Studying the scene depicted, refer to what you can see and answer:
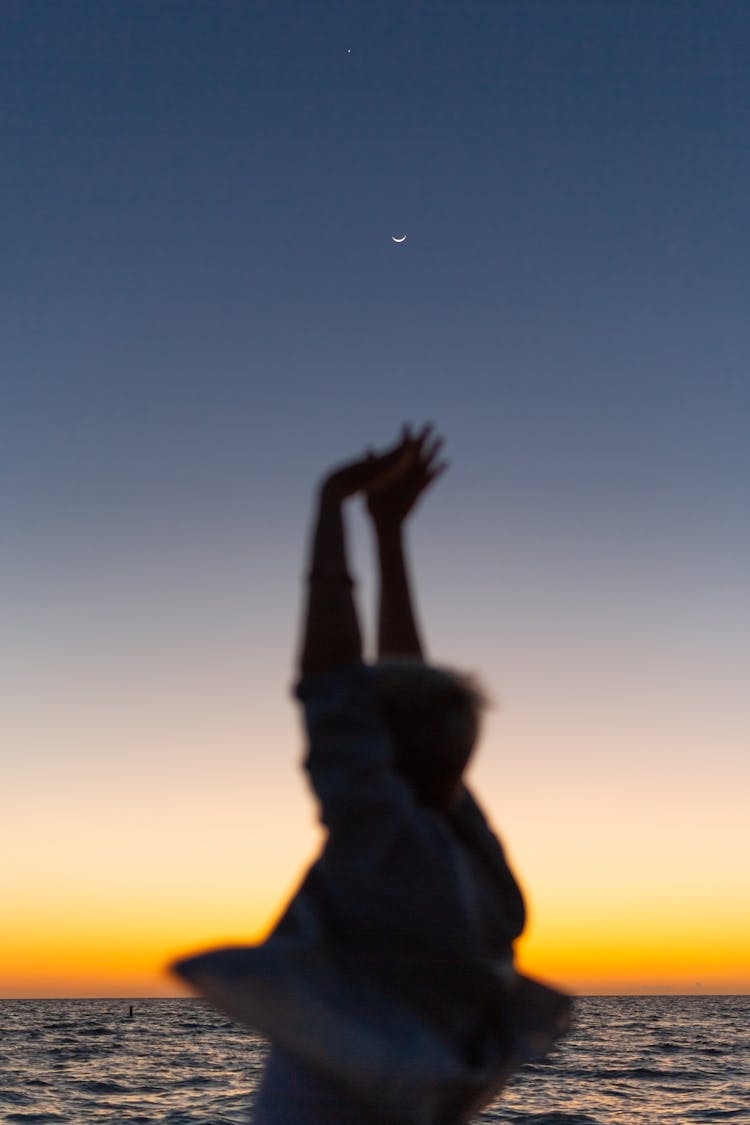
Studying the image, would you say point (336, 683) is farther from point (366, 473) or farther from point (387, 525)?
point (387, 525)

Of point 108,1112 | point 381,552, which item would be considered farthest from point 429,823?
point 108,1112

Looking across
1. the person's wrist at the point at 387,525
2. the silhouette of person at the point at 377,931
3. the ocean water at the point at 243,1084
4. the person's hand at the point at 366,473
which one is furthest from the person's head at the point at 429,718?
the ocean water at the point at 243,1084

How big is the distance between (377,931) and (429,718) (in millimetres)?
292

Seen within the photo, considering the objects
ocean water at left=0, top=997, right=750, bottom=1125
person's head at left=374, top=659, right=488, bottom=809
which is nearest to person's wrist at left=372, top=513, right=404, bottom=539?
person's head at left=374, top=659, right=488, bottom=809

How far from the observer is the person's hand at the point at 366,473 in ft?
5.12

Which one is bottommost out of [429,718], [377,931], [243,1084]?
[243,1084]

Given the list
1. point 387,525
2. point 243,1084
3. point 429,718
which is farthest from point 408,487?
point 243,1084

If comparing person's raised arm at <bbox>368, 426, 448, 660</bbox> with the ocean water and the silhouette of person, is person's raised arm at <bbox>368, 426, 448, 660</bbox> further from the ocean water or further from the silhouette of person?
the ocean water

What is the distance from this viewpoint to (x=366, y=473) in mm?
1603

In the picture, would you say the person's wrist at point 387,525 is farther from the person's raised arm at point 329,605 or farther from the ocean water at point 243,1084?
the ocean water at point 243,1084

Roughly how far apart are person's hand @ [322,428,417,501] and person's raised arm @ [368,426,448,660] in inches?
4.5

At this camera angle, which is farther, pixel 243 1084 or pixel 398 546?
pixel 243 1084

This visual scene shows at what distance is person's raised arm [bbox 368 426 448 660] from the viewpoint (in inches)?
71.5

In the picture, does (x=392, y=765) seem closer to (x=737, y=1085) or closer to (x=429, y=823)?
(x=429, y=823)
